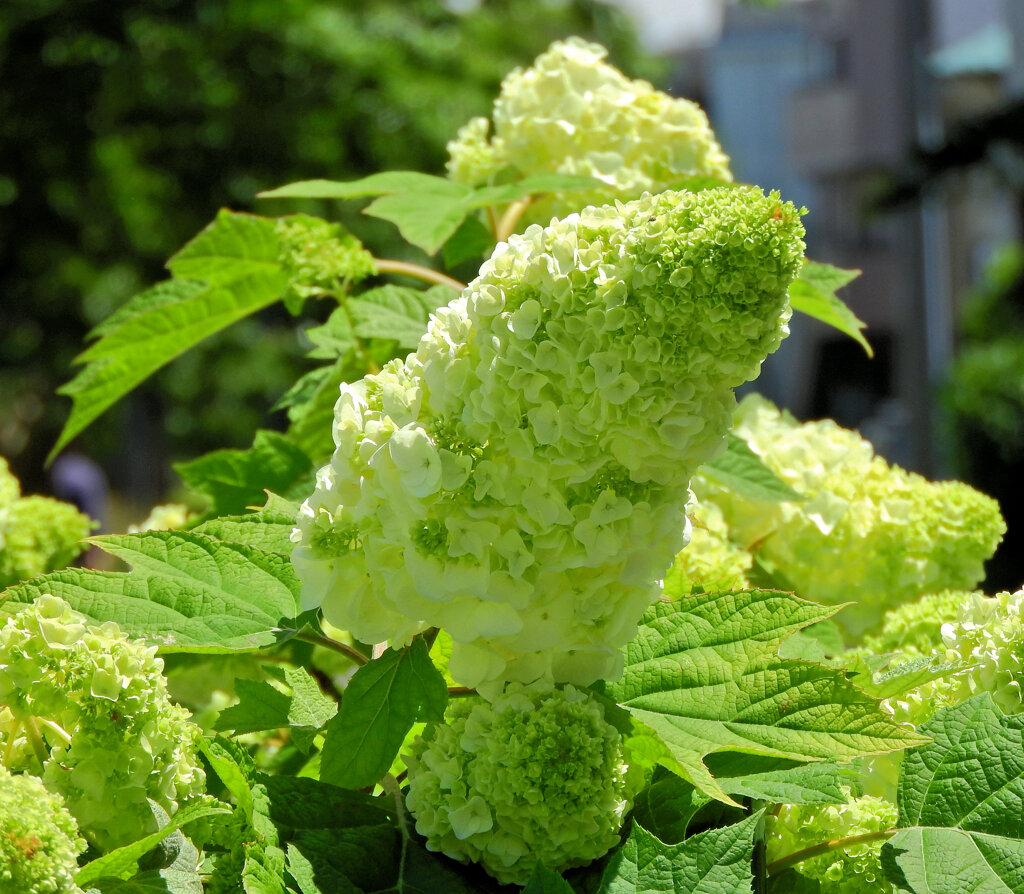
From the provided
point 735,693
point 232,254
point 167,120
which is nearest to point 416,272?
point 232,254

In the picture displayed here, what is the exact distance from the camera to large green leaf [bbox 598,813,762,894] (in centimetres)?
75

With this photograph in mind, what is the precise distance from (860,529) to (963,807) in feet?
1.58

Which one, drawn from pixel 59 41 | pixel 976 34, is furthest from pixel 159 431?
pixel 976 34

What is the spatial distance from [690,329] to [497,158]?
84 centimetres

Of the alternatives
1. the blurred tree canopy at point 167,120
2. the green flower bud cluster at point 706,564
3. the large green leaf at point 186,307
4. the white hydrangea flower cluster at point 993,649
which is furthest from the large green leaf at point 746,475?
the blurred tree canopy at point 167,120

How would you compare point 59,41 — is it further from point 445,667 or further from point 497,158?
point 445,667

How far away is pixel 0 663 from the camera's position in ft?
2.59

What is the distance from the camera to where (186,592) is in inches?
36.0

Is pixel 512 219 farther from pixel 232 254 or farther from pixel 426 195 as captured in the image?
pixel 232 254

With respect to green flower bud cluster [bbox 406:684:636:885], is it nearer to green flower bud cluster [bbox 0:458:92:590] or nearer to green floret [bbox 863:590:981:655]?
green floret [bbox 863:590:981:655]

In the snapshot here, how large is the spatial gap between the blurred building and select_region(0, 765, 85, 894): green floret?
8730 millimetres

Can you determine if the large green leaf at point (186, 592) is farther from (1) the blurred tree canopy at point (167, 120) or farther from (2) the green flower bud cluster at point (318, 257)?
(1) the blurred tree canopy at point (167, 120)

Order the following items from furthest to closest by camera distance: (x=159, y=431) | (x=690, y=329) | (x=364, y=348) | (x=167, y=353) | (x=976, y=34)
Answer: (x=976, y=34), (x=159, y=431), (x=167, y=353), (x=364, y=348), (x=690, y=329)

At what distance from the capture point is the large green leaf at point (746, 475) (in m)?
1.23
